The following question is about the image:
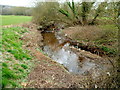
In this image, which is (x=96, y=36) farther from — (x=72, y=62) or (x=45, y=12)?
(x=45, y=12)

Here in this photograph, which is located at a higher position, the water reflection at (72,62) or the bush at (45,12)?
the bush at (45,12)

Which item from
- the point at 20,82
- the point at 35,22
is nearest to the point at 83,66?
the point at 20,82

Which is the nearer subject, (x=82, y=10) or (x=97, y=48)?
(x=97, y=48)

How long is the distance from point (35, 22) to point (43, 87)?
19.0 meters

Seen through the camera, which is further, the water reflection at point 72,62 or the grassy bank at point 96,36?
the grassy bank at point 96,36

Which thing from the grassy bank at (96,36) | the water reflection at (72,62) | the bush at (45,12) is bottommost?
the water reflection at (72,62)

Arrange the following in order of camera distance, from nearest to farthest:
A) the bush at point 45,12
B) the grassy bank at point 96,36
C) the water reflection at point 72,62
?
the water reflection at point 72,62
the grassy bank at point 96,36
the bush at point 45,12

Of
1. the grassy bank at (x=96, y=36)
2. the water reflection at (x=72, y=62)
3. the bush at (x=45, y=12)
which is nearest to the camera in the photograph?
the water reflection at (x=72, y=62)

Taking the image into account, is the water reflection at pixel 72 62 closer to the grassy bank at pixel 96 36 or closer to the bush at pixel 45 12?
the grassy bank at pixel 96 36

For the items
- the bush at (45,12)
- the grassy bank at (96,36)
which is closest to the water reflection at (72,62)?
the grassy bank at (96,36)

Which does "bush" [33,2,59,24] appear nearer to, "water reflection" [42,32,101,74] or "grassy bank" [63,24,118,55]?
"grassy bank" [63,24,118,55]

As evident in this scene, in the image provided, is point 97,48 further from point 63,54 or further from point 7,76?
point 7,76

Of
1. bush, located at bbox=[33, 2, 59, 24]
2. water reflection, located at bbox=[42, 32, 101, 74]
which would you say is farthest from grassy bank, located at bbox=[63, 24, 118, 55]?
bush, located at bbox=[33, 2, 59, 24]

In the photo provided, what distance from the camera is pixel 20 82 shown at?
416 centimetres
